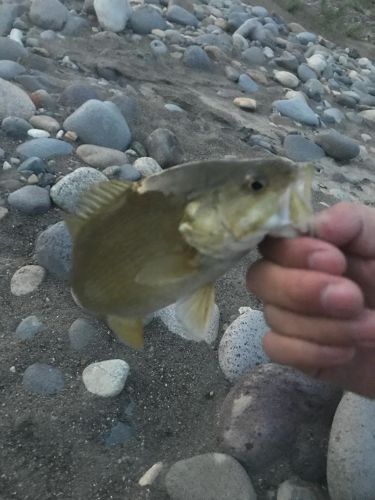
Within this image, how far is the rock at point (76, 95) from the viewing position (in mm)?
5369

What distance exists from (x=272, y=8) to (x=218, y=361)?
1023cm

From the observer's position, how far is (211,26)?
9188 mm

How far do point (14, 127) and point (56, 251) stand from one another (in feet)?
4.82

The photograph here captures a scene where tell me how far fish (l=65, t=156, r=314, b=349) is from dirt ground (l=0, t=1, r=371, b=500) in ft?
3.90

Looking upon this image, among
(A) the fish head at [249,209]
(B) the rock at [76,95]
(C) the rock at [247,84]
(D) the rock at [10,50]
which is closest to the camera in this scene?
(A) the fish head at [249,209]

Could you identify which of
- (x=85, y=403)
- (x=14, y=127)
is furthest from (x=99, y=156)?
(x=85, y=403)

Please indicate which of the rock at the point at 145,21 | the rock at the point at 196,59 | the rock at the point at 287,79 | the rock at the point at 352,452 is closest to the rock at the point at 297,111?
the rock at the point at 287,79

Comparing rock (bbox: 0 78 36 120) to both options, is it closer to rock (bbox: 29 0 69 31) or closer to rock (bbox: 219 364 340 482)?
rock (bbox: 29 0 69 31)

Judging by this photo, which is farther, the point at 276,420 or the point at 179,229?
the point at 276,420

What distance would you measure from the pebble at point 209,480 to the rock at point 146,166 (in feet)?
7.56

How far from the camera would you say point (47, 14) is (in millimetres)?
7195

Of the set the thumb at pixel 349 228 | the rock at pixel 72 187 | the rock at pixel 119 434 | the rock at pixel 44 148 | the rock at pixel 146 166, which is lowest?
the rock at pixel 119 434

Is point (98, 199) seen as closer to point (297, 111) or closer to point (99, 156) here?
point (99, 156)

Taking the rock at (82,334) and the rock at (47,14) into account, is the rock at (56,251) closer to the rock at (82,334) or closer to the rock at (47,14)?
the rock at (82,334)
